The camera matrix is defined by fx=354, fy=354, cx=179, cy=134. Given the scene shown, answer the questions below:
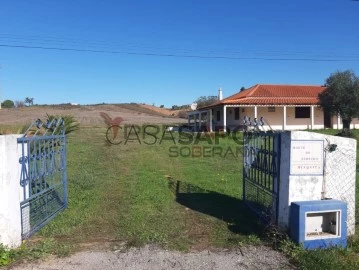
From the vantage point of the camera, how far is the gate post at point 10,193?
13.7 feet

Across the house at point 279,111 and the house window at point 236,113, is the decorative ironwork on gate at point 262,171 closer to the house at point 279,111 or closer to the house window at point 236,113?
the house at point 279,111

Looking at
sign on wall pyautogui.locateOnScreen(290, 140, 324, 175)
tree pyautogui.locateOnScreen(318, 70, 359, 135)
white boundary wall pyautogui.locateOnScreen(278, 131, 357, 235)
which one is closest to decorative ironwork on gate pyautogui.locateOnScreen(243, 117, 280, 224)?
white boundary wall pyautogui.locateOnScreen(278, 131, 357, 235)

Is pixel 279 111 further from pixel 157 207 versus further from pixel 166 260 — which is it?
pixel 166 260

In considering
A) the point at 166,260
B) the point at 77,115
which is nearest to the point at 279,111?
the point at 77,115

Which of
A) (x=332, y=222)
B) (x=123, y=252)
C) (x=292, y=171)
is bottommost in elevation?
(x=123, y=252)

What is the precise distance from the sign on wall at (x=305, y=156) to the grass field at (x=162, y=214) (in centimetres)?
97

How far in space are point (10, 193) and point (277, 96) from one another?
2982 centimetres

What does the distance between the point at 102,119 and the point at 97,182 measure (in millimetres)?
37729

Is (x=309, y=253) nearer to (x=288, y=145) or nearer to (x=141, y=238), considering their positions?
(x=288, y=145)

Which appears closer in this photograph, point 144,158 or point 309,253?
point 309,253

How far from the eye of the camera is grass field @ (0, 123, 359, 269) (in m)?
4.60

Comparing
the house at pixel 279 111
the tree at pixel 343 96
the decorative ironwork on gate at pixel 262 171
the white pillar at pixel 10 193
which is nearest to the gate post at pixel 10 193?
the white pillar at pixel 10 193

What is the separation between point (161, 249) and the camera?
4457mm

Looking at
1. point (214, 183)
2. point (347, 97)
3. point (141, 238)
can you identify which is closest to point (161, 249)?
point (141, 238)
